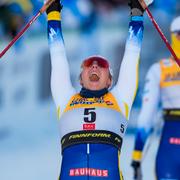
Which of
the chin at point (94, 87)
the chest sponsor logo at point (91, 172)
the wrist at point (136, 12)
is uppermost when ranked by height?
the wrist at point (136, 12)

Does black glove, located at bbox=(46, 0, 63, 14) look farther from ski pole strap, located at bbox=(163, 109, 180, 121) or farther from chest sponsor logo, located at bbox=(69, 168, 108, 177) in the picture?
ski pole strap, located at bbox=(163, 109, 180, 121)

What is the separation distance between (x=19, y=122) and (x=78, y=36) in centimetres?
162

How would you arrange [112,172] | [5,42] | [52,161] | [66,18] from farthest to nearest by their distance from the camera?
1. [66,18]
2. [5,42]
3. [52,161]
4. [112,172]

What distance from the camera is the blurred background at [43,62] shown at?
32.4ft

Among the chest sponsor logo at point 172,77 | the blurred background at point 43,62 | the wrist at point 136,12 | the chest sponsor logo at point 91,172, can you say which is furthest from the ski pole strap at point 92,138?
the blurred background at point 43,62

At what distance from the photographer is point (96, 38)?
11.8 m

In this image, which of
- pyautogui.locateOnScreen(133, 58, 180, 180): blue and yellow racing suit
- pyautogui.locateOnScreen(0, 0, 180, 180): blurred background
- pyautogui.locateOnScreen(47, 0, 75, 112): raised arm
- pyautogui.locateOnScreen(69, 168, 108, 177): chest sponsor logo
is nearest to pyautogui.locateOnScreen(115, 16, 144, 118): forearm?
pyautogui.locateOnScreen(47, 0, 75, 112): raised arm

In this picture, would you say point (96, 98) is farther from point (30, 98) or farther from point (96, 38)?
point (96, 38)

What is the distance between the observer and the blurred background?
9883mm

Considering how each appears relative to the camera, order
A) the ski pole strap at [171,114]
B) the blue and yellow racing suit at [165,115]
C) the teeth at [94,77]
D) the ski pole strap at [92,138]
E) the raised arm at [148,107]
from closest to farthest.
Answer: the ski pole strap at [92,138] < the teeth at [94,77] < the blue and yellow racing suit at [165,115] < the ski pole strap at [171,114] < the raised arm at [148,107]

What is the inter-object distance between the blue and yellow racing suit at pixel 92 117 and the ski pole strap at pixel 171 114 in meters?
1.11

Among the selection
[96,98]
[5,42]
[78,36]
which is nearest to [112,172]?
[96,98]

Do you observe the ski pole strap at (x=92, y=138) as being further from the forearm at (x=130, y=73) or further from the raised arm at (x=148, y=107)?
the raised arm at (x=148, y=107)

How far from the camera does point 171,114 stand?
6.61 meters
